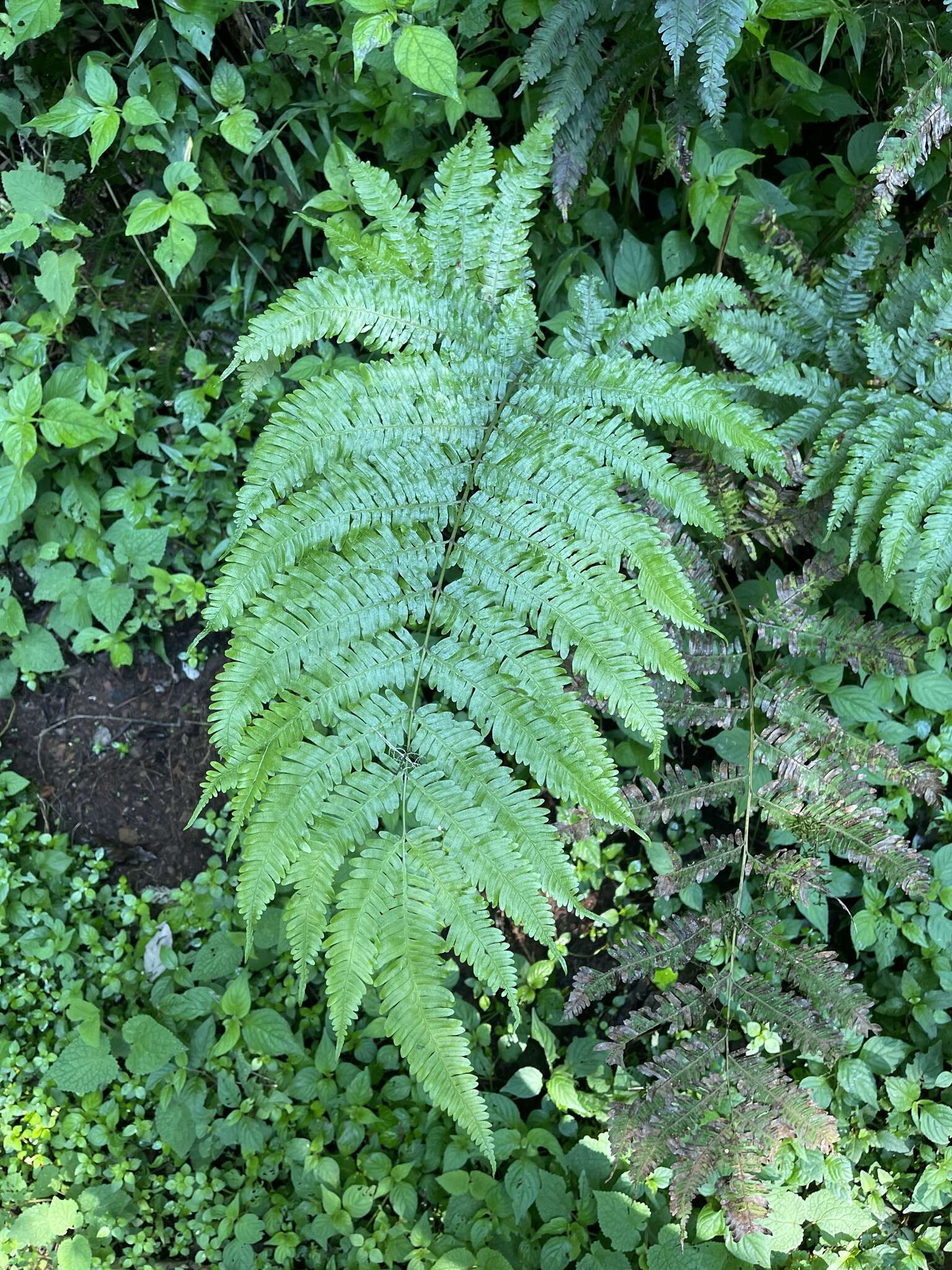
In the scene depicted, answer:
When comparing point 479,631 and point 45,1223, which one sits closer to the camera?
point 479,631

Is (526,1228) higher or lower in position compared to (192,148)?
lower

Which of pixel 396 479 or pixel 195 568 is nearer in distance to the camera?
pixel 396 479

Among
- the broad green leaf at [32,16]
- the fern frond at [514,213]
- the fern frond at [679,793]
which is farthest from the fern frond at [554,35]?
the fern frond at [679,793]

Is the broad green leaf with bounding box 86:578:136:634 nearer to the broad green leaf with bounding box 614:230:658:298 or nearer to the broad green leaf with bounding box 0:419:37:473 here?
the broad green leaf with bounding box 0:419:37:473

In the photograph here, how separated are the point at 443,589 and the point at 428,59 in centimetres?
118

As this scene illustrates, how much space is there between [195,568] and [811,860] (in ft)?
7.06

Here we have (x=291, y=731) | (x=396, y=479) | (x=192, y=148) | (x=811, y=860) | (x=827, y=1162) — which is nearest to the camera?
(x=291, y=731)

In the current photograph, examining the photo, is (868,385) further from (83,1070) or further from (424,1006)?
(83,1070)

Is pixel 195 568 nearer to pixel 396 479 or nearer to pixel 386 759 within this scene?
pixel 396 479

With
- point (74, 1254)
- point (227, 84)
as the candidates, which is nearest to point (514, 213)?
point (227, 84)

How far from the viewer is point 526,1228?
2535mm

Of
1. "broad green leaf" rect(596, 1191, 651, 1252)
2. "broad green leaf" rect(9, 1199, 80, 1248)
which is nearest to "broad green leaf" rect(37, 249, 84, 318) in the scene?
"broad green leaf" rect(9, 1199, 80, 1248)

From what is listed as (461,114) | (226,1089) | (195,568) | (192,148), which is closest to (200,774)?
(195,568)

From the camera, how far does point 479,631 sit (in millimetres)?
1750
